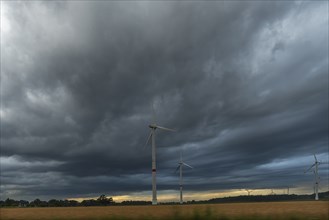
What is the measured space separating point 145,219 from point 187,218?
499cm

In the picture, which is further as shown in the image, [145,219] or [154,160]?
[154,160]

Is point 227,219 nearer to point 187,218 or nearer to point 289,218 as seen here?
point 187,218

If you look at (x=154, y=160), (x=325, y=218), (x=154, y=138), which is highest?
(x=154, y=138)

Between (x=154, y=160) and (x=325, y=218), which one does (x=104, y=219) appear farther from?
(x=154, y=160)

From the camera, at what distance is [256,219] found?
125 feet

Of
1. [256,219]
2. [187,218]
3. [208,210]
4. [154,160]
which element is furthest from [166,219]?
[154,160]

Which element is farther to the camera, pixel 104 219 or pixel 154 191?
pixel 154 191

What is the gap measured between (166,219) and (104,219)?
6945mm

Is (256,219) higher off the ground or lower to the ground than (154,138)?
lower

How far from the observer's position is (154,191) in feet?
604

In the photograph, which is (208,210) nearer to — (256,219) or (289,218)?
(256,219)

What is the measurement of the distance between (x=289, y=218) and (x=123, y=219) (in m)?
18.0

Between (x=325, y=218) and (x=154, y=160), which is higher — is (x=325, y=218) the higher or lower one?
the lower one

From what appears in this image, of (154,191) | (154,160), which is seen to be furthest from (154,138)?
(154,191)
